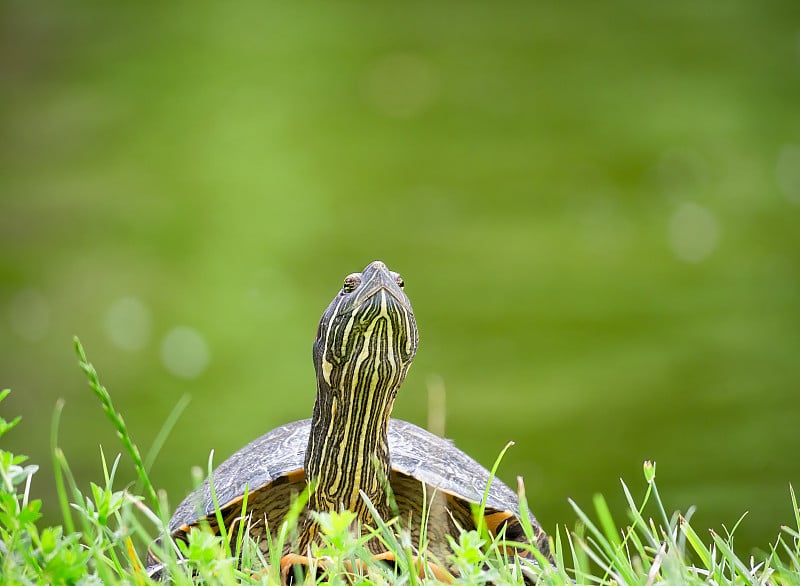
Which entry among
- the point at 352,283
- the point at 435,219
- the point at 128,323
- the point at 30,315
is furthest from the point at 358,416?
the point at 435,219

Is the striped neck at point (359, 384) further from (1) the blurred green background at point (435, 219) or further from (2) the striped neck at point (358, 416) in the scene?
(1) the blurred green background at point (435, 219)

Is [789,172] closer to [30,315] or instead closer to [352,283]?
[30,315]

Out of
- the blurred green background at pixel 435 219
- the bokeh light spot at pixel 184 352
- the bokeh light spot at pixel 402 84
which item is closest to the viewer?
the blurred green background at pixel 435 219

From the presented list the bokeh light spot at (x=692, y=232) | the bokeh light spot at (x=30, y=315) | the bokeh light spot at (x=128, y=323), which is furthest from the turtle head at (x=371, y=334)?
the bokeh light spot at (x=692, y=232)

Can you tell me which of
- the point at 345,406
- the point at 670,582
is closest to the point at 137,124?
the point at 345,406

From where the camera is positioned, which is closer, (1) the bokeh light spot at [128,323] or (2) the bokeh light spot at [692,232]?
(1) the bokeh light spot at [128,323]

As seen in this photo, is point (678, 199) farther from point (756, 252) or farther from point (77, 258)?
point (77, 258)

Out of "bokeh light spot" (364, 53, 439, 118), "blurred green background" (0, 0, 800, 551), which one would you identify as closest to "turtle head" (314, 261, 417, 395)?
"blurred green background" (0, 0, 800, 551)
